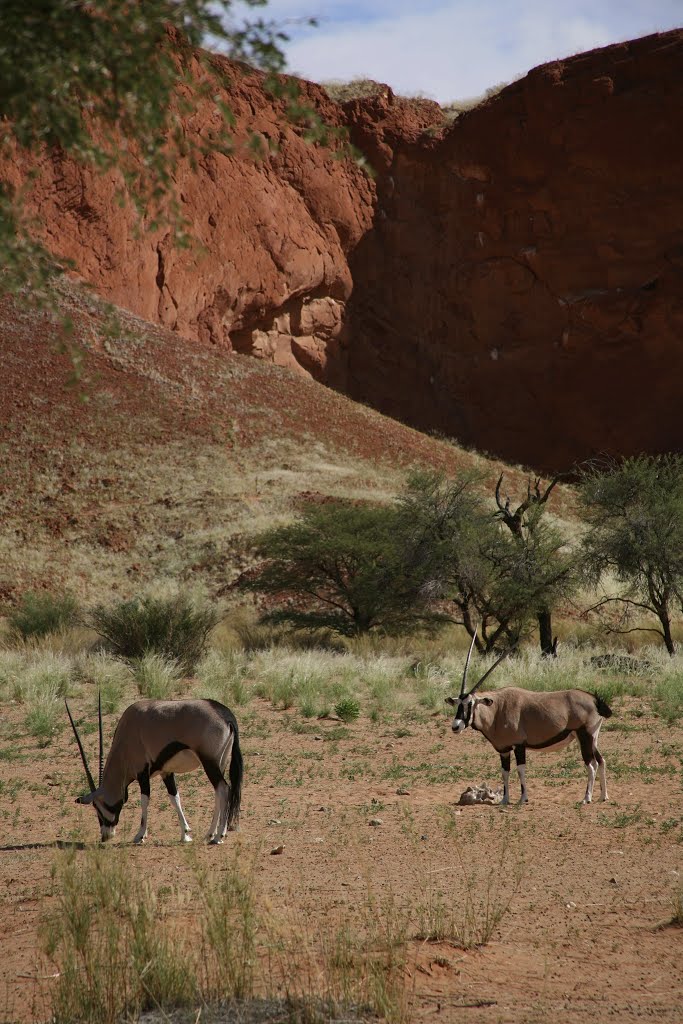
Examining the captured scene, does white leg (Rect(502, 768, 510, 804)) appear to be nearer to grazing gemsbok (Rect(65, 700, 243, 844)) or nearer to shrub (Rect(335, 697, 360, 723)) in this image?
grazing gemsbok (Rect(65, 700, 243, 844))

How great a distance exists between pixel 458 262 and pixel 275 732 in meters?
51.8

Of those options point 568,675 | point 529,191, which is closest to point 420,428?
point 529,191

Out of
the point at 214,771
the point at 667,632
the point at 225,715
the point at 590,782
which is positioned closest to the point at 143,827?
the point at 214,771

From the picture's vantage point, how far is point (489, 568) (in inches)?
973

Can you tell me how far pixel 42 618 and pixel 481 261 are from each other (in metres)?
41.4

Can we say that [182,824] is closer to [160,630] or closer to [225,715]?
[225,715]

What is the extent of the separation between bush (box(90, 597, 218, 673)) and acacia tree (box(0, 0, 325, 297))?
16625 mm

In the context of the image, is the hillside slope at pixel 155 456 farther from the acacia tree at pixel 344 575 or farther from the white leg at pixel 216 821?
the white leg at pixel 216 821

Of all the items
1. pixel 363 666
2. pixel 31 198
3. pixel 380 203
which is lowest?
pixel 363 666

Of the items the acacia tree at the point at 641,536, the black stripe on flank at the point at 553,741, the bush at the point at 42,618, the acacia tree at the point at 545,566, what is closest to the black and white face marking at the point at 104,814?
the black stripe on flank at the point at 553,741

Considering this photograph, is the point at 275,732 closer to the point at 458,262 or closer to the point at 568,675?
the point at 568,675

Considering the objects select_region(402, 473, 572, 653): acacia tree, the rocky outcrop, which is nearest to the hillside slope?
the rocky outcrop

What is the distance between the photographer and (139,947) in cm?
498

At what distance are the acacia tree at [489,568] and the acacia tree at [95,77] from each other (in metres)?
19.0
